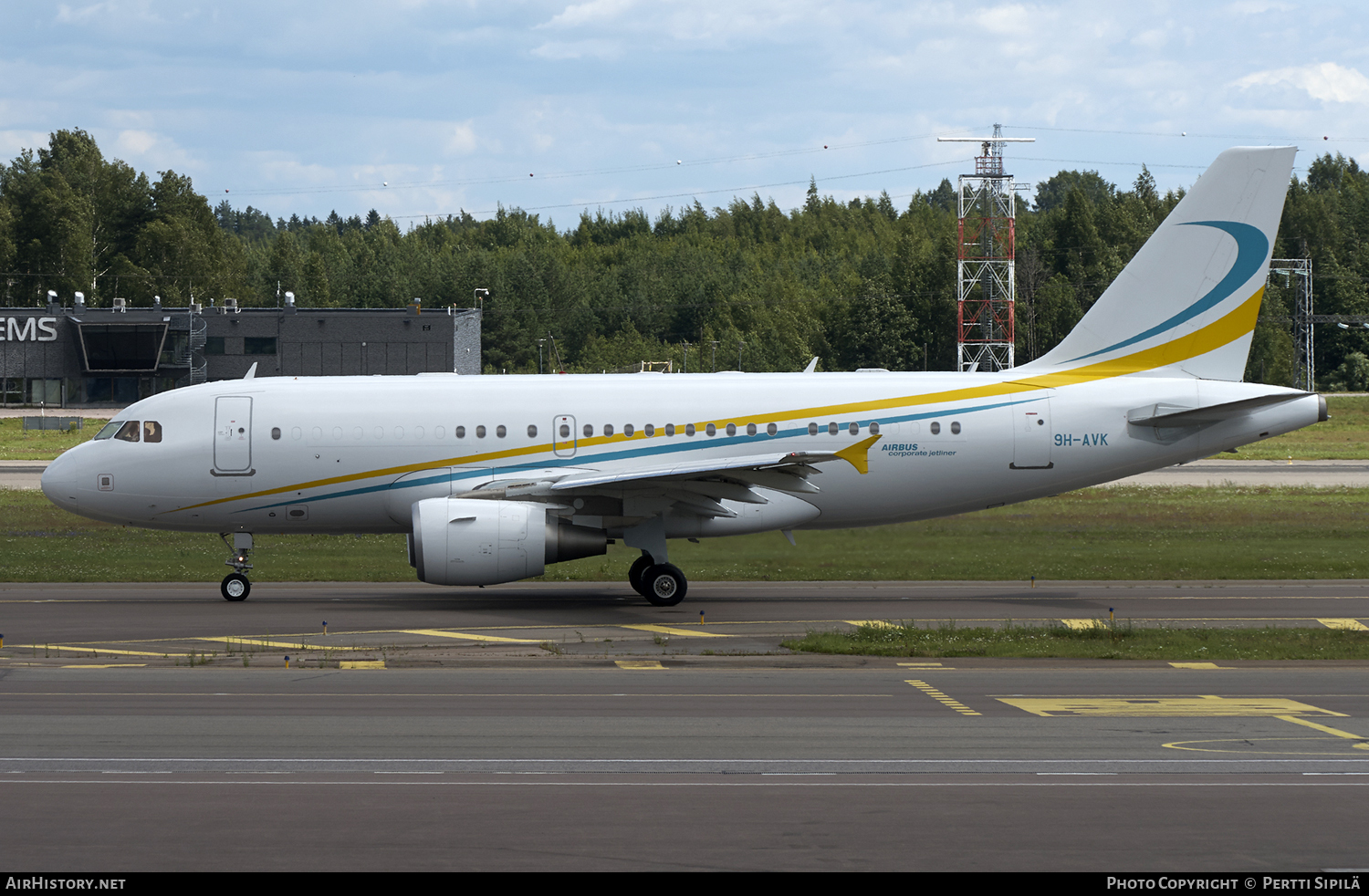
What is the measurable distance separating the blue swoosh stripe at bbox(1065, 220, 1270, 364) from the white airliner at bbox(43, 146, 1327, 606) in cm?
4

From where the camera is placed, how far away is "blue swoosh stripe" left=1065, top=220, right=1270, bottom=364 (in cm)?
→ 2577

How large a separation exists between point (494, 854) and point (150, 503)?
17.9 meters

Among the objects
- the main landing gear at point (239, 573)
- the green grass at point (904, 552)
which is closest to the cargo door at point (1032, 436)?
the green grass at point (904, 552)

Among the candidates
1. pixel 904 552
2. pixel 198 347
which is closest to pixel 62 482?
pixel 904 552

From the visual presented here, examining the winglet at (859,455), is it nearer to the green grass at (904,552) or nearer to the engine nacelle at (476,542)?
the green grass at (904,552)

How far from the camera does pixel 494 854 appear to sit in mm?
9422

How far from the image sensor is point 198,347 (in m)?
89.7

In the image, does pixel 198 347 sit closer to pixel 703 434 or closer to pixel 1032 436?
pixel 703 434

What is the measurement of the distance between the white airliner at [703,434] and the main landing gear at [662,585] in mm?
39

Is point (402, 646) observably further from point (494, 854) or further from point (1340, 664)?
point (1340, 664)

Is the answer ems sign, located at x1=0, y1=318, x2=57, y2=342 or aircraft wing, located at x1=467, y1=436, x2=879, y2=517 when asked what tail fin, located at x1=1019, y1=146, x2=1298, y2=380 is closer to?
aircraft wing, located at x1=467, y1=436, x2=879, y2=517

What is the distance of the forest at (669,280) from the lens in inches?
4232

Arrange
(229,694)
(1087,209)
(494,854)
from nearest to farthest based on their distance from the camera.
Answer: (494,854) < (229,694) < (1087,209)
